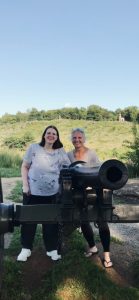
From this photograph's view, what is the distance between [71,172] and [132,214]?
632 mm

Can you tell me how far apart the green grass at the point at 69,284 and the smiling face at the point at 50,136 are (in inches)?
Answer: 48.8

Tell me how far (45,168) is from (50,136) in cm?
33

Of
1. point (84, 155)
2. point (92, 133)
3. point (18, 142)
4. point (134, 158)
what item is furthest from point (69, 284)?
point (92, 133)

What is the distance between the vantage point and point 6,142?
49.2 metres

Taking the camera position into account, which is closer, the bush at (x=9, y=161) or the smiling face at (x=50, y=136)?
the smiling face at (x=50, y=136)

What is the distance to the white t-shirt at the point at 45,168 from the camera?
4738mm

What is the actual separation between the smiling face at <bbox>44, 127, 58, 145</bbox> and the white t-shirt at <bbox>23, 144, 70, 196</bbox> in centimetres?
11

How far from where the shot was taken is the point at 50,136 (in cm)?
471

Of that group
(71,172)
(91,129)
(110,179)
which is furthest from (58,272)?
(91,129)

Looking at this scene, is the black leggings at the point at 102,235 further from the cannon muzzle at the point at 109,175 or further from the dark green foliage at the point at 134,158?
the dark green foliage at the point at 134,158

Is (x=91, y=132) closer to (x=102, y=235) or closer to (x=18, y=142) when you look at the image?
(x=18, y=142)

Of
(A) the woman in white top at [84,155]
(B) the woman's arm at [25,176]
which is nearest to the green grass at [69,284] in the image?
(A) the woman in white top at [84,155]

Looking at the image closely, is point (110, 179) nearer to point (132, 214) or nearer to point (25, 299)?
point (132, 214)

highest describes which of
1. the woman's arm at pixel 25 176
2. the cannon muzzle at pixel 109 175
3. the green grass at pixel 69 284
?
the cannon muzzle at pixel 109 175
